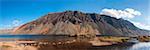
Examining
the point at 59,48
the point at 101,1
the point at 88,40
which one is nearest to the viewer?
the point at 101,1

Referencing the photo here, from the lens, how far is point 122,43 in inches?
424

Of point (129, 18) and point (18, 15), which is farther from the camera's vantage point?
point (129, 18)

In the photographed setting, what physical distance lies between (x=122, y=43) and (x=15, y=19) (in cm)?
398

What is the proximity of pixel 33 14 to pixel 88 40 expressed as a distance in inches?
104

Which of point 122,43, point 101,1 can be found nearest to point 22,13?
point 101,1

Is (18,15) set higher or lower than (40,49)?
higher

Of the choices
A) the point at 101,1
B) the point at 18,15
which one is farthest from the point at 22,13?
the point at 101,1

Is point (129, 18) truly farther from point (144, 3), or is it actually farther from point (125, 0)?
point (144, 3)

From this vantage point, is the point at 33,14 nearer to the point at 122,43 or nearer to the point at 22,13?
the point at 22,13

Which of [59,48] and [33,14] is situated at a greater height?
[33,14]

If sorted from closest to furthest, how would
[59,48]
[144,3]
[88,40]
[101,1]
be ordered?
[144,3] → [101,1] → [59,48] → [88,40]

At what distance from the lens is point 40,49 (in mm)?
8828

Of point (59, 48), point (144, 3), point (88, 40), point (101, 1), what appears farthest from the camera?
point (88, 40)

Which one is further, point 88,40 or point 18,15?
point 88,40
